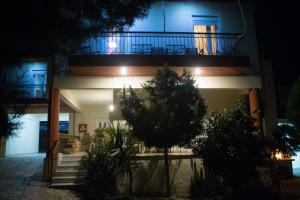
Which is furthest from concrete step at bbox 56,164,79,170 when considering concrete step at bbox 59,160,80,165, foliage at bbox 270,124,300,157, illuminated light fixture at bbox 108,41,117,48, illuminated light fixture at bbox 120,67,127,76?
foliage at bbox 270,124,300,157

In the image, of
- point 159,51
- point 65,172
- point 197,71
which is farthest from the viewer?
point 159,51

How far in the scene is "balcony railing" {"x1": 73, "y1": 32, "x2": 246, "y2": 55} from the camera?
44.2 feet

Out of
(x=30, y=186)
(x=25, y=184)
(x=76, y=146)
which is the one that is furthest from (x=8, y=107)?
(x=76, y=146)

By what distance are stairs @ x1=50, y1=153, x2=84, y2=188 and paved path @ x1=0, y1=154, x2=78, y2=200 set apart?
1.27ft

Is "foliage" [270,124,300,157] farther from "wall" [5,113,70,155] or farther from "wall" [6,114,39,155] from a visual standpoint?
"wall" [6,114,39,155]

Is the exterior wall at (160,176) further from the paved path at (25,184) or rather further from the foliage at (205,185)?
the paved path at (25,184)

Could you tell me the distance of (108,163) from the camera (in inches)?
385

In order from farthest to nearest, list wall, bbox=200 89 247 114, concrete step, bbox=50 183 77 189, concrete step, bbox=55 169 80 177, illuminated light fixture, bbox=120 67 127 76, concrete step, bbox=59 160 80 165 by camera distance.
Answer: wall, bbox=200 89 247 114
illuminated light fixture, bbox=120 67 127 76
concrete step, bbox=59 160 80 165
concrete step, bbox=55 169 80 177
concrete step, bbox=50 183 77 189

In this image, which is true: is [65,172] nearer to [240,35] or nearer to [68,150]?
[68,150]

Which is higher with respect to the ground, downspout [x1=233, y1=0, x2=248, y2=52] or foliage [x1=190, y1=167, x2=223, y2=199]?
downspout [x1=233, y1=0, x2=248, y2=52]

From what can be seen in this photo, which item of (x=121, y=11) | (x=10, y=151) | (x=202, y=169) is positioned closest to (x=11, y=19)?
(x=121, y=11)

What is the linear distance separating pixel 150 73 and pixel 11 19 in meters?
6.63

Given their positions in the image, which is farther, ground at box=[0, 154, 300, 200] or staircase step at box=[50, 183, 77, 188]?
staircase step at box=[50, 183, 77, 188]

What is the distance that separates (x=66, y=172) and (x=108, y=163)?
2.30 meters
